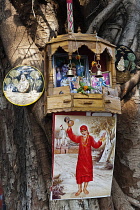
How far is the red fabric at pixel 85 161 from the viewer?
15.7 feet

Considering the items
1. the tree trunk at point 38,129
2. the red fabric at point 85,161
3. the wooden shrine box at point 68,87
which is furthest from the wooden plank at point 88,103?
the tree trunk at point 38,129

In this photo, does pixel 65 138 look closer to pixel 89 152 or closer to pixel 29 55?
Result: pixel 89 152

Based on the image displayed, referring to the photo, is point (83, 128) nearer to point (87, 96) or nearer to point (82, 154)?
point (82, 154)

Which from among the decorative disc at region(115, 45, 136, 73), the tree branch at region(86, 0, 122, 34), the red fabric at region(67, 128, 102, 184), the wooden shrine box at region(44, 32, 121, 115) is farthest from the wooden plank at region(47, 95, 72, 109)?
the tree branch at region(86, 0, 122, 34)

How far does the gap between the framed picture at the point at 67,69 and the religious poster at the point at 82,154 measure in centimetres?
51

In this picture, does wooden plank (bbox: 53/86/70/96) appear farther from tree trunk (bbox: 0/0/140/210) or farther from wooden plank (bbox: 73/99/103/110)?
tree trunk (bbox: 0/0/140/210)

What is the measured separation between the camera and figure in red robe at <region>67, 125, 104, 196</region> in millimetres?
4773

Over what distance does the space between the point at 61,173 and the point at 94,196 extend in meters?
0.64

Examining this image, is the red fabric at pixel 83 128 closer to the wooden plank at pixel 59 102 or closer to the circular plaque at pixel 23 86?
the wooden plank at pixel 59 102

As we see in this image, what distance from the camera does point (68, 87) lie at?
4.69m

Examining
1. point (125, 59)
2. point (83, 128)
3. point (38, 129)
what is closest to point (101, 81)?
point (83, 128)

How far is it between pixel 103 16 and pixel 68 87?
7.20 feet

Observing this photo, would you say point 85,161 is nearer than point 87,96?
No

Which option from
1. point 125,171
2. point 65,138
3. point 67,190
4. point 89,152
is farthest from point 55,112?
point 125,171
